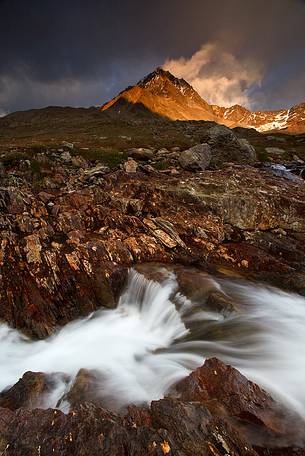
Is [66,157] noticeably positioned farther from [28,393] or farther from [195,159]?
[28,393]

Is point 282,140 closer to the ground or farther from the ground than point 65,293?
farther from the ground

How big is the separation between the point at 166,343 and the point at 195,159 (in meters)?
22.1

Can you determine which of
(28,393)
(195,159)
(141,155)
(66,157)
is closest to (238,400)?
(28,393)

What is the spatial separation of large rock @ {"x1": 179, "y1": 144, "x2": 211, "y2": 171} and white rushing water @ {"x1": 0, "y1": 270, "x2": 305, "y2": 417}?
17494 millimetres

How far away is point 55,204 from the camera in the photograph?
20.9 m

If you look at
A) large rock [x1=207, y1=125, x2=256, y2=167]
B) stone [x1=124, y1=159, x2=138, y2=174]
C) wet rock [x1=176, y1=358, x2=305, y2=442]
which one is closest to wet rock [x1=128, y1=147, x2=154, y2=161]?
stone [x1=124, y1=159, x2=138, y2=174]

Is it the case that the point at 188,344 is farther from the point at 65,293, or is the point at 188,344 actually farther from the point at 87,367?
the point at 65,293

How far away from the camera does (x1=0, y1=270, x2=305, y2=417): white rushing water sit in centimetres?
1011

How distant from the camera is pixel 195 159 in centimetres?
3198

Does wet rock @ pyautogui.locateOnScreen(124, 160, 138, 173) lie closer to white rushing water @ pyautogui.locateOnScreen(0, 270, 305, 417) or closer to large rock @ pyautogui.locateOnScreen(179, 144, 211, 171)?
large rock @ pyautogui.locateOnScreen(179, 144, 211, 171)

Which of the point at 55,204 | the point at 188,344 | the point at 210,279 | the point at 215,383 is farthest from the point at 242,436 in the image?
the point at 55,204

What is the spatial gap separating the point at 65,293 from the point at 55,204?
7572mm

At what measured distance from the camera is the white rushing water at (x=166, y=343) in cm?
1011

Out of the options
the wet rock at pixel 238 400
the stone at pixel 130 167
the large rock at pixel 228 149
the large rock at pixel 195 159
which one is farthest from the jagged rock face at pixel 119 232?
the large rock at pixel 228 149
